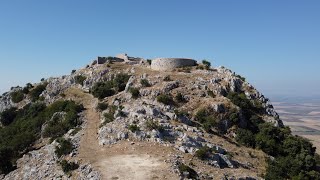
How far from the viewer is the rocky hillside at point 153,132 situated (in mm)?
45344

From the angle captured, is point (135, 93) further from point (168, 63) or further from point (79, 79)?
point (79, 79)

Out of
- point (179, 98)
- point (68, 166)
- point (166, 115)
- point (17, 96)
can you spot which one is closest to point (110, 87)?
point (179, 98)

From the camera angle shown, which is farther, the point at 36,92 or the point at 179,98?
the point at 36,92

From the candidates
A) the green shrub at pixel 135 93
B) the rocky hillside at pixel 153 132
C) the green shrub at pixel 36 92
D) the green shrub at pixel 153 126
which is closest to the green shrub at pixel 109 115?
the rocky hillside at pixel 153 132

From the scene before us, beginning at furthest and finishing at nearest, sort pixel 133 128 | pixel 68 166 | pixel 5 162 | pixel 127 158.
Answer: pixel 5 162 < pixel 133 128 < pixel 68 166 < pixel 127 158

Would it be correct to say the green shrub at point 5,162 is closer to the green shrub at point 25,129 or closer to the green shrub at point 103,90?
the green shrub at point 25,129

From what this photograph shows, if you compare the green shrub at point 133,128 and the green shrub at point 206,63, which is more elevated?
the green shrub at point 206,63

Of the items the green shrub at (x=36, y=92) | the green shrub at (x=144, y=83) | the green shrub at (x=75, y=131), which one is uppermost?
the green shrub at (x=144, y=83)

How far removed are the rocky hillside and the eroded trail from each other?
0.41 feet

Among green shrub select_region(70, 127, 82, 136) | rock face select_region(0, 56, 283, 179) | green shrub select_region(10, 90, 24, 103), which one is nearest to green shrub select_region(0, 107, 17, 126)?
green shrub select_region(10, 90, 24, 103)

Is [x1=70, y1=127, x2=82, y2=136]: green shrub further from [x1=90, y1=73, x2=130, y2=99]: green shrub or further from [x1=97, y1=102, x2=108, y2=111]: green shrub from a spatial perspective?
[x1=90, y1=73, x2=130, y2=99]: green shrub

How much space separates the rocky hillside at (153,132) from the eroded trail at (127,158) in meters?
0.12

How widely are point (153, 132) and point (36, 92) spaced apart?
48294mm

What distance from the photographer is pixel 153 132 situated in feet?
168
